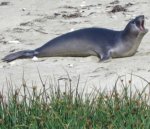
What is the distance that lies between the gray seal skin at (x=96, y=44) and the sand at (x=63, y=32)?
7cm

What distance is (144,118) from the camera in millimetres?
4137

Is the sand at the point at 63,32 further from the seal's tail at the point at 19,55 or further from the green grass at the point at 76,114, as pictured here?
the green grass at the point at 76,114

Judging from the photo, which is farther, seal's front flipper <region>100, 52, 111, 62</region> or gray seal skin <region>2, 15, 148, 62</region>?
gray seal skin <region>2, 15, 148, 62</region>

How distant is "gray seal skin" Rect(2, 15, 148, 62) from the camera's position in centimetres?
684

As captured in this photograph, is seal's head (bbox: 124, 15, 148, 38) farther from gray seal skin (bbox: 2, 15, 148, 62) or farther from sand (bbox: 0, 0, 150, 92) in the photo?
sand (bbox: 0, 0, 150, 92)

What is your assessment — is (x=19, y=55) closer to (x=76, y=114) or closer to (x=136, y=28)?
(x=136, y=28)

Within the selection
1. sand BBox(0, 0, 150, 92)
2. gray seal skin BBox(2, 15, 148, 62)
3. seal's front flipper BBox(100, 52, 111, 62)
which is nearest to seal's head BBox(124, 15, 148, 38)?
gray seal skin BBox(2, 15, 148, 62)

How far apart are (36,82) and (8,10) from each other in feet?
12.4

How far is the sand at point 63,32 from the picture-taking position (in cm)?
597

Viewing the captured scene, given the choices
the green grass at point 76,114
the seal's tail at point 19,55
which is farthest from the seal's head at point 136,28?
the green grass at point 76,114

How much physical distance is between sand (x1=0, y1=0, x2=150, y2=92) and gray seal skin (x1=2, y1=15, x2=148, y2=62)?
0.07 meters

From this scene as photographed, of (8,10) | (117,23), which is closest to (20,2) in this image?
(8,10)

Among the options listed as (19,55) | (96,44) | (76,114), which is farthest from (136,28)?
(76,114)

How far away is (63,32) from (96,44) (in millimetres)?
1144
